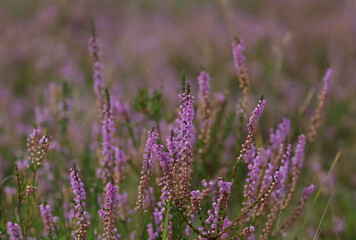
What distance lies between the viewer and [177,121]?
1.78m

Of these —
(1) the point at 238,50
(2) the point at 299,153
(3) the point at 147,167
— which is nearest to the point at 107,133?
(3) the point at 147,167

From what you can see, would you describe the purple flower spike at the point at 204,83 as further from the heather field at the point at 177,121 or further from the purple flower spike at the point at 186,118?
the purple flower spike at the point at 186,118

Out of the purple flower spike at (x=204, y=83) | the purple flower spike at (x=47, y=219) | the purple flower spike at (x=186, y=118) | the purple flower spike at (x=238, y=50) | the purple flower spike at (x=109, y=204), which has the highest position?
the purple flower spike at (x=238, y=50)

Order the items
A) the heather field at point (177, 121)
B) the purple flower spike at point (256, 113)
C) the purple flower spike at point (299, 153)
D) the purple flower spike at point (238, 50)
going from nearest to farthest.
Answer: the purple flower spike at point (256, 113), the heather field at point (177, 121), the purple flower spike at point (299, 153), the purple flower spike at point (238, 50)

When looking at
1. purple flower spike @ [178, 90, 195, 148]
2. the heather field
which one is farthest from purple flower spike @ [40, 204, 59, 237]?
purple flower spike @ [178, 90, 195, 148]

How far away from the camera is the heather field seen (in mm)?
1649

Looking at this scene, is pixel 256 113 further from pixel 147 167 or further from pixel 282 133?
pixel 282 133

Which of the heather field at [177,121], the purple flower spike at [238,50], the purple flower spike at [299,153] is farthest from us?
the purple flower spike at [238,50]

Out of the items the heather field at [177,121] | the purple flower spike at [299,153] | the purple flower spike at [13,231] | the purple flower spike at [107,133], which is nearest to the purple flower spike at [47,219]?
the heather field at [177,121]

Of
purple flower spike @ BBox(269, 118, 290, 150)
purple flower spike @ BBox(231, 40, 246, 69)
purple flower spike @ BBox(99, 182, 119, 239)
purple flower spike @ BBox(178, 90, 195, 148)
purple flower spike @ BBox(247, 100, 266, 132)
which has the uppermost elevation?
purple flower spike @ BBox(231, 40, 246, 69)

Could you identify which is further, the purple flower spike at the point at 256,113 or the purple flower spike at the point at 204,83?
the purple flower spike at the point at 204,83

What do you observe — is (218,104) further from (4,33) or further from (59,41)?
(4,33)

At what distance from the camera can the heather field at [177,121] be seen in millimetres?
1649

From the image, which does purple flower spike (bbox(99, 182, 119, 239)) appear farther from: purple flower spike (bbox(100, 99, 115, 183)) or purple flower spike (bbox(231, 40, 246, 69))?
purple flower spike (bbox(231, 40, 246, 69))
